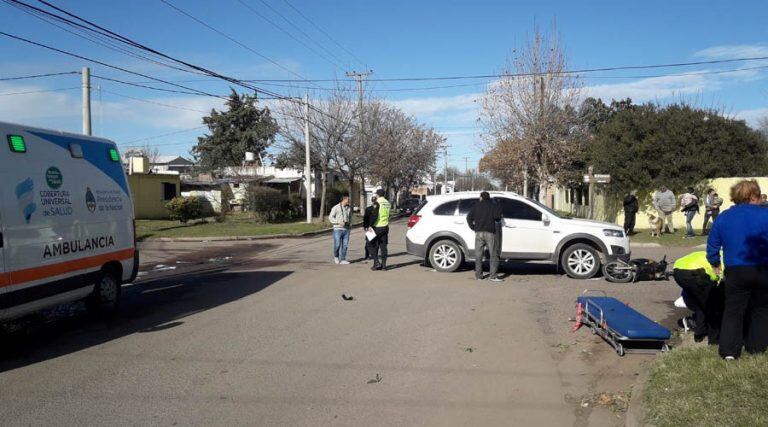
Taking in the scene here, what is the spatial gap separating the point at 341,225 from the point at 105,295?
21.3 feet

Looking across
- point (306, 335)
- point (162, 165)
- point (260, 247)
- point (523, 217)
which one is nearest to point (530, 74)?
point (260, 247)

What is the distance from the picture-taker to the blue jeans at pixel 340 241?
49.0ft

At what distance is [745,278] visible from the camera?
217 inches

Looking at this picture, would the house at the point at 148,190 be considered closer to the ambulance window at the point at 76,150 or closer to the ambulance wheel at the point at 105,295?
the ambulance wheel at the point at 105,295

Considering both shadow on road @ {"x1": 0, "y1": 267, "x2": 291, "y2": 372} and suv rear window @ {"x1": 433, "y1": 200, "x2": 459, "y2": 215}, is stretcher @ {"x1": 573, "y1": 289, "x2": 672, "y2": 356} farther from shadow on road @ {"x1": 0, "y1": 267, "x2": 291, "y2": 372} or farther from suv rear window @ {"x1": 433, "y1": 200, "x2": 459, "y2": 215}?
suv rear window @ {"x1": 433, "y1": 200, "x2": 459, "y2": 215}

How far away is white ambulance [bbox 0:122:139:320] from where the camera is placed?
22.6 ft

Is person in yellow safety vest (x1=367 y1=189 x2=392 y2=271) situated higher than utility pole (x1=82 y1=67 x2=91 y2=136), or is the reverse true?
utility pole (x1=82 y1=67 x2=91 y2=136)

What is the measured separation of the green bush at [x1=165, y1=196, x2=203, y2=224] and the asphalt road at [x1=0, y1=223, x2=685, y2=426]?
19952 mm

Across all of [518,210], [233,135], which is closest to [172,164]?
[233,135]

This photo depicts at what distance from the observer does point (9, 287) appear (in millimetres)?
6738

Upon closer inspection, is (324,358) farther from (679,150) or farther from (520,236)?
(679,150)

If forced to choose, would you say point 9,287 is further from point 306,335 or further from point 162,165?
point 162,165

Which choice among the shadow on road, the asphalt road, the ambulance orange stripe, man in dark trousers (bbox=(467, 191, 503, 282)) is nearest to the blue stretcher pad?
the asphalt road

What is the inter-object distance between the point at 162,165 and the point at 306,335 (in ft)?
269
